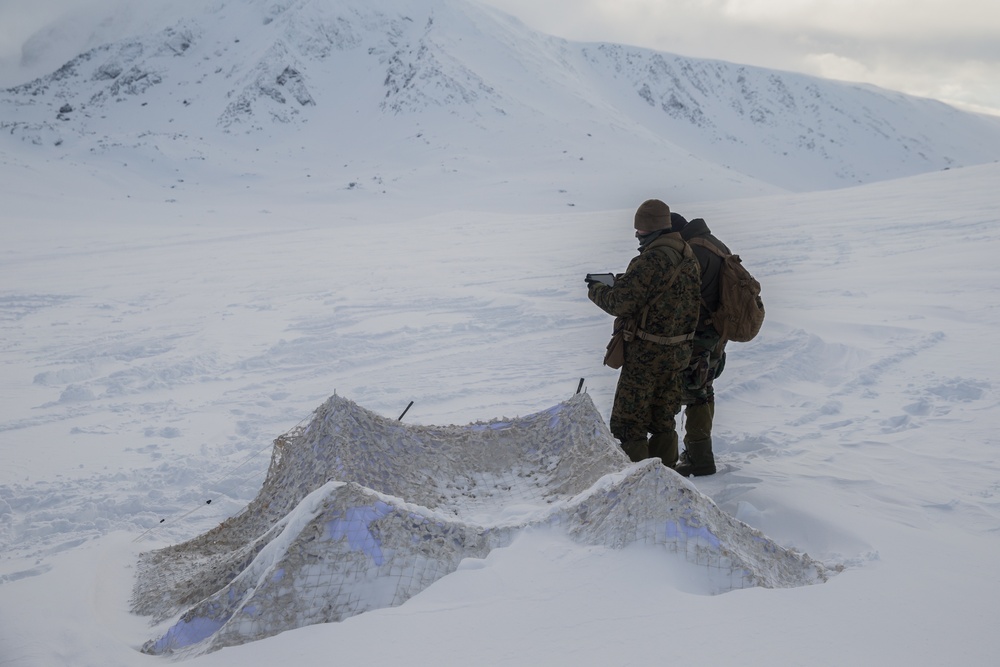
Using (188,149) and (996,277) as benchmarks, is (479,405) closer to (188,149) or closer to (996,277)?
(996,277)

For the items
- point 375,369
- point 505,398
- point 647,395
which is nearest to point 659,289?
point 647,395

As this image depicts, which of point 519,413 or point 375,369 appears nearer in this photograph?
point 519,413

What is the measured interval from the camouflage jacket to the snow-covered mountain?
28864mm

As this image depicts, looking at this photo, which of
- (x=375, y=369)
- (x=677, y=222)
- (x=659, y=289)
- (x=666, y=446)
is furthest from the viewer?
(x=375, y=369)

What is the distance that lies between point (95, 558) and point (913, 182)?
21.4m

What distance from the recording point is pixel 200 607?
2.76 meters

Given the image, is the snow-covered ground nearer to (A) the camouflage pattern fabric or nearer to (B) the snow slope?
(B) the snow slope

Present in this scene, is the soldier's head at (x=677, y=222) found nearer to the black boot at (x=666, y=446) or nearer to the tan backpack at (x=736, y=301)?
the tan backpack at (x=736, y=301)

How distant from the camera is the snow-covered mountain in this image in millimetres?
40875

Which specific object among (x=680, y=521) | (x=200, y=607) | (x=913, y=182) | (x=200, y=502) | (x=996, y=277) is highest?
(x=913, y=182)

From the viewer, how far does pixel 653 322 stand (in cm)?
414

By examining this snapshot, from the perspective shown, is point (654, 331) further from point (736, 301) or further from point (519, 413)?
point (519, 413)

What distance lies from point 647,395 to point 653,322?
0.41 meters

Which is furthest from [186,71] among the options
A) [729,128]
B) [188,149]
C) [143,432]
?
[143,432]
